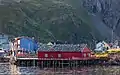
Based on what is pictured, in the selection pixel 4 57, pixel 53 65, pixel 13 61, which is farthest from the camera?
pixel 4 57

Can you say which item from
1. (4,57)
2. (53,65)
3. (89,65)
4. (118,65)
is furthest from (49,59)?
(4,57)

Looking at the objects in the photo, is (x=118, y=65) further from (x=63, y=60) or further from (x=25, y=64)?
(x=25, y=64)

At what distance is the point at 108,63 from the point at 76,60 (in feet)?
43.9

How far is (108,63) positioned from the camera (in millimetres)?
161875

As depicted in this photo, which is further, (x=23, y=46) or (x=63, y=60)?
(x=23, y=46)

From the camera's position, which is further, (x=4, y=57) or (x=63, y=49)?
(x=4, y=57)

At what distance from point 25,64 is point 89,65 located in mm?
24840

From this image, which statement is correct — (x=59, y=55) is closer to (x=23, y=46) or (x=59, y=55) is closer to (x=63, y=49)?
(x=63, y=49)

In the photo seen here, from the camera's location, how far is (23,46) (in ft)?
636

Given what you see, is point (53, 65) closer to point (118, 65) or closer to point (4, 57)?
point (118, 65)

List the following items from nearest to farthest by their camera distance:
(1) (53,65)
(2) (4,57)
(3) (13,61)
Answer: (1) (53,65) → (3) (13,61) → (2) (4,57)

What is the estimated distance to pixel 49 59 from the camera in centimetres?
15850

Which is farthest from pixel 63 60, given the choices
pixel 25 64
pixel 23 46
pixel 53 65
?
pixel 23 46

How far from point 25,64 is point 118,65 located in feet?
119
